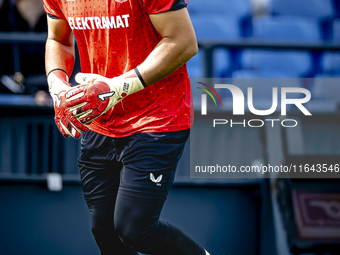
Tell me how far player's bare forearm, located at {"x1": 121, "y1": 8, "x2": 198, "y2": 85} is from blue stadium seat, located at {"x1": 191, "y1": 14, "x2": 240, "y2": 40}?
3691mm

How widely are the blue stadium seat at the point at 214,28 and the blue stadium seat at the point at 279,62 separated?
40cm

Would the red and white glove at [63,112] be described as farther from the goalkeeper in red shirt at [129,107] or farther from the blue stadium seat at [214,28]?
the blue stadium seat at [214,28]

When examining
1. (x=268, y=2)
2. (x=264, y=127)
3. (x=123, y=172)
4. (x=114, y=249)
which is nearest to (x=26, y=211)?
(x=114, y=249)

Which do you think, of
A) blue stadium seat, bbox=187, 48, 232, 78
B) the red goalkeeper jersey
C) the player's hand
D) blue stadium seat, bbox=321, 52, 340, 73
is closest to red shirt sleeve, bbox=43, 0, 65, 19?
the red goalkeeper jersey

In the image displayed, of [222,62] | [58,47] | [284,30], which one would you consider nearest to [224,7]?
[284,30]

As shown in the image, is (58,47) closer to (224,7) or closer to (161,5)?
(161,5)

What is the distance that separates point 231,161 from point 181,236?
4.99 feet

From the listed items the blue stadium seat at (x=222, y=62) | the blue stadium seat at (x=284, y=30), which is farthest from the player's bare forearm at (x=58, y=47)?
the blue stadium seat at (x=284, y=30)

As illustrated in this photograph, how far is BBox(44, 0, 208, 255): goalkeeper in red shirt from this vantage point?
1.72 meters

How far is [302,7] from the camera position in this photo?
6074 millimetres

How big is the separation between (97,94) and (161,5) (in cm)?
48

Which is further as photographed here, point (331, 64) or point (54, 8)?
point (331, 64)

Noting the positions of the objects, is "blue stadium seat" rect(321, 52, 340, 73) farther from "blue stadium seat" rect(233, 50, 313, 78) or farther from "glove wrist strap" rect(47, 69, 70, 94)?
"glove wrist strap" rect(47, 69, 70, 94)

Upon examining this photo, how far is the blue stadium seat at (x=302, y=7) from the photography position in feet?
19.7
